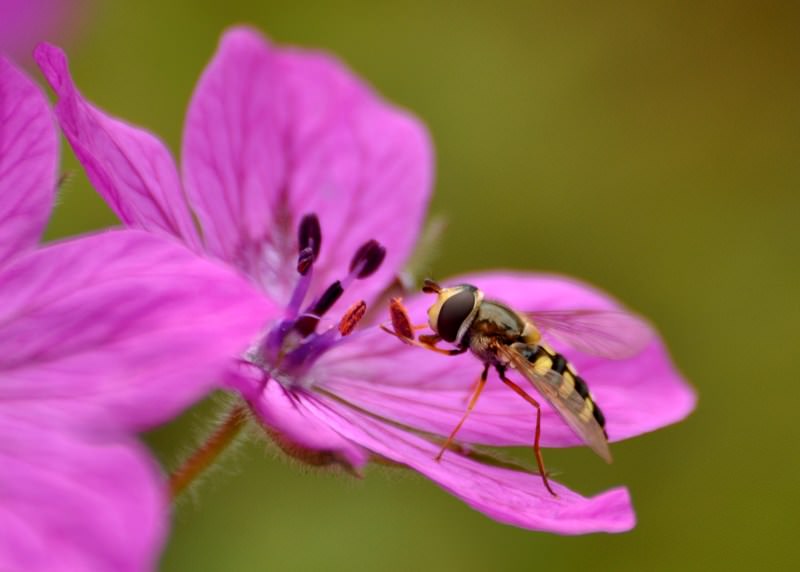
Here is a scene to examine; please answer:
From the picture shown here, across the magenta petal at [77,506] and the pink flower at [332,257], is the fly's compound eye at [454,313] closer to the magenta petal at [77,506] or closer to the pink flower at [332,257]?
the pink flower at [332,257]

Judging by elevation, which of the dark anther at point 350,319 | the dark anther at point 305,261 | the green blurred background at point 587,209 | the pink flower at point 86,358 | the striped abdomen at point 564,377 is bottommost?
the green blurred background at point 587,209

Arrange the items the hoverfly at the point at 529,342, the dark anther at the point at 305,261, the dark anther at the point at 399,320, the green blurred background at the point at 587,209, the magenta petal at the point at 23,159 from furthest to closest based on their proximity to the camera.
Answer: the green blurred background at the point at 587,209 → the dark anther at the point at 305,261 → the dark anther at the point at 399,320 → the hoverfly at the point at 529,342 → the magenta petal at the point at 23,159

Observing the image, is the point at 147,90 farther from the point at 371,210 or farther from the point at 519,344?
the point at 519,344

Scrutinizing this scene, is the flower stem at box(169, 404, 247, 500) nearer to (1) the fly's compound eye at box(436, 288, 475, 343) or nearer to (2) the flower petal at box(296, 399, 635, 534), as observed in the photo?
(2) the flower petal at box(296, 399, 635, 534)

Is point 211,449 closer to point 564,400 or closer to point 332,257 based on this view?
point 564,400

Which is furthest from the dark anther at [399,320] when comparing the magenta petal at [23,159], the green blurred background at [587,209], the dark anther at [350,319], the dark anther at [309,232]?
the green blurred background at [587,209]

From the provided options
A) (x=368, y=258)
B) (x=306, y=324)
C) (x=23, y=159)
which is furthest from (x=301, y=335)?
(x=23, y=159)
